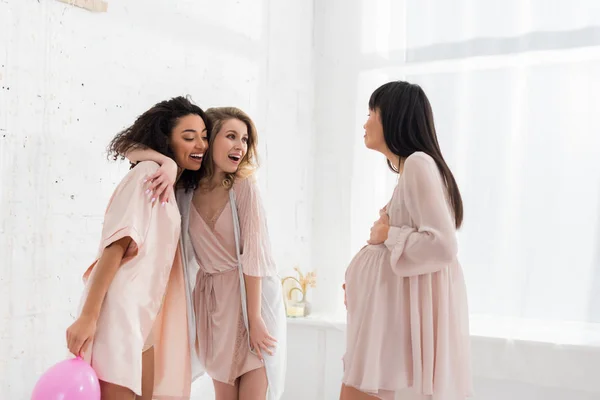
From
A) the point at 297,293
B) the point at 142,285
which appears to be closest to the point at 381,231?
the point at 142,285

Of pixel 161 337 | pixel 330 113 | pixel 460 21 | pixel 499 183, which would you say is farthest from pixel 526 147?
pixel 161 337

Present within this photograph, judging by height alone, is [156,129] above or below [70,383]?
above

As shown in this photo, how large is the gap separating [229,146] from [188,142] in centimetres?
16

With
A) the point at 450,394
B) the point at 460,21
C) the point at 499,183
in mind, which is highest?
the point at 460,21

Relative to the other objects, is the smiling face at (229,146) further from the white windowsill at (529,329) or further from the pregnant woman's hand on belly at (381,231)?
the white windowsill at (529,329)

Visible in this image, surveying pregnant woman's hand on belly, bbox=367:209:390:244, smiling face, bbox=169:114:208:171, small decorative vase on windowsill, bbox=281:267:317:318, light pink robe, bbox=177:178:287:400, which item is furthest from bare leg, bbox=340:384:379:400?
small decorative vase on windowsill, bbox=281:267:317:318

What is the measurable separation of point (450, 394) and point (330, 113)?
2330mm

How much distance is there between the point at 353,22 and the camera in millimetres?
3992

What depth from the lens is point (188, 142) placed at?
213cm

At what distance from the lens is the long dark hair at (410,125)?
6.92 ft

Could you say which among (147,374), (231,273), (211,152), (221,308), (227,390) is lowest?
(227,390)

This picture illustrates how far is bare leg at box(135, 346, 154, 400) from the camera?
207 centimetres

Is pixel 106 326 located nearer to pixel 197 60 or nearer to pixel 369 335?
pixel 369 335

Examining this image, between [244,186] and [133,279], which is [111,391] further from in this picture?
[244,186]
